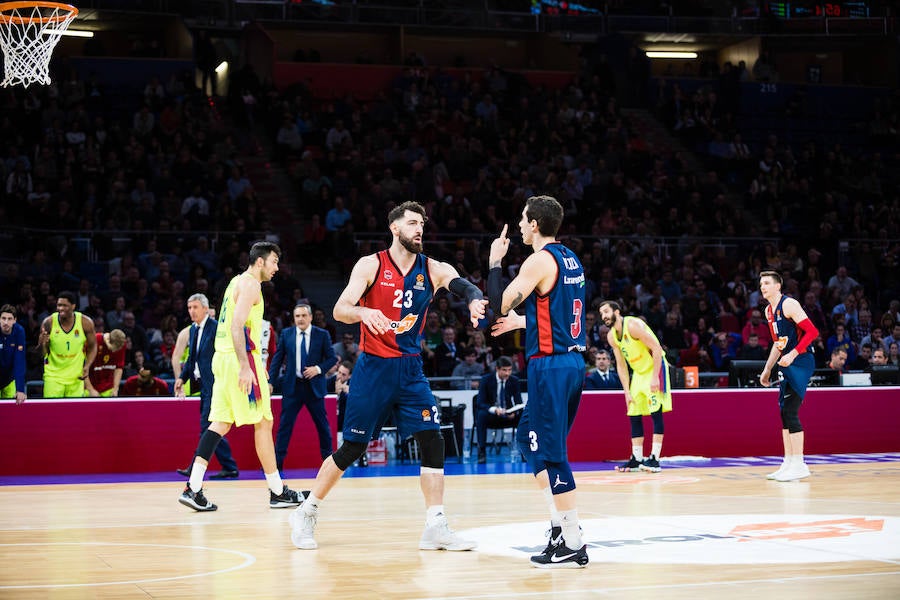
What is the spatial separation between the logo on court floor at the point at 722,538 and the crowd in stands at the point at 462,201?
8.62 meters

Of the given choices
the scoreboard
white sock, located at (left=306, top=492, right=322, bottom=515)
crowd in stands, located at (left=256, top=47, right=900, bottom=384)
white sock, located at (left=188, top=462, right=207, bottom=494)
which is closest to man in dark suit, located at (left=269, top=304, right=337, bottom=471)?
white sock, located at (left=188, top=462, right=207, bottom=494)

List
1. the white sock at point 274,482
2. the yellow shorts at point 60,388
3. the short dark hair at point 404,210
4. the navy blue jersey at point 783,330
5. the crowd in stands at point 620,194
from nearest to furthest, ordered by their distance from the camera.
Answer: the short dark hair at point 404,210, the white sock at point 274,482, the navy blue jersey at point 783,330, the yellow shorts at point 60,388, the crowd in stands at point 620,194

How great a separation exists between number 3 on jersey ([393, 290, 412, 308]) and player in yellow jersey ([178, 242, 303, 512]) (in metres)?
2.29

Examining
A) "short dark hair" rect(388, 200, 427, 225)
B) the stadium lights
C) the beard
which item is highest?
the stadium lights

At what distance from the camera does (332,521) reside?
9.20m

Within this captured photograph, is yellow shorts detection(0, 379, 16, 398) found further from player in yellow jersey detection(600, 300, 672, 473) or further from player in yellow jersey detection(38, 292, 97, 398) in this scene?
player in yellow jersey detection(600, 300, 672, 473)

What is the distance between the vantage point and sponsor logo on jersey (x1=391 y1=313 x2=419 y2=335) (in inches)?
294

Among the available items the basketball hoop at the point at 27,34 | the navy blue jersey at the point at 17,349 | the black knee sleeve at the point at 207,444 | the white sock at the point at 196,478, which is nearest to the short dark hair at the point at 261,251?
the black knee sleeve at the point at 207,444

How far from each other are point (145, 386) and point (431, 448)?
8.07m

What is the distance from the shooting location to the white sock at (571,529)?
6688 millimetres

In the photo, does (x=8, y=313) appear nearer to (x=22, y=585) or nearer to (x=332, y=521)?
(x=332, y=521)

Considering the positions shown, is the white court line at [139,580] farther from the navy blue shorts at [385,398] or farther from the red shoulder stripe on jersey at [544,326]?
the red shoulder stripe on jersey at [544,326]

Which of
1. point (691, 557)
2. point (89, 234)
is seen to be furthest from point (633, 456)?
point (89, 234)

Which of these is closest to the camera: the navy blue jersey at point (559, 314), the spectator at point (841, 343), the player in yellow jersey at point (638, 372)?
the navy blue jersey at point (559, 314)
